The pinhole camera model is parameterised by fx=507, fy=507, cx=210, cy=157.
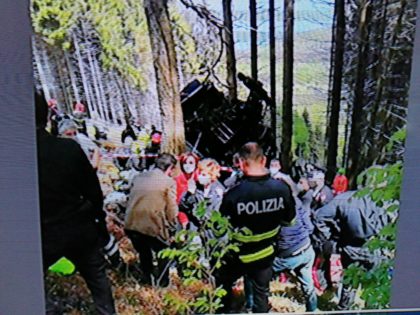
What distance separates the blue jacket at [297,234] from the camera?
2094mm

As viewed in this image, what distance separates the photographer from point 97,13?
1907 millimetres

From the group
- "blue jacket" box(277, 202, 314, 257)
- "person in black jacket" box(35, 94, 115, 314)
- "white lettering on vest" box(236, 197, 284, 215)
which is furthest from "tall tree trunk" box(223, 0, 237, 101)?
"person in black jacket" box(35, 94, 115, 314)

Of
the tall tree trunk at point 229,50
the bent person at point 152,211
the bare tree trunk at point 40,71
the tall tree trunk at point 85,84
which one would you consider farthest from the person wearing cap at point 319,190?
the bare tree trunk at point 40,71

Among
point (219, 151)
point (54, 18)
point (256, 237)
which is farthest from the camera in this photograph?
point (256, 237)

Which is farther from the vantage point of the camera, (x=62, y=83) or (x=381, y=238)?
(x=381, y=238)

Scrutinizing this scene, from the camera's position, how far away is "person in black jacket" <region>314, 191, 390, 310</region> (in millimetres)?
2088

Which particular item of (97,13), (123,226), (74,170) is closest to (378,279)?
(123,226)

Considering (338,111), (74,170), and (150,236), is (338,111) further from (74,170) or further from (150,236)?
(74,170)

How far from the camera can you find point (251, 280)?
217 centimetres

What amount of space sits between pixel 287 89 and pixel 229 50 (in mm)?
276

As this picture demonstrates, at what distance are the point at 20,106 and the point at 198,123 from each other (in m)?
0.68

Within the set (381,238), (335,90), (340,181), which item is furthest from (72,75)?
(381,238)

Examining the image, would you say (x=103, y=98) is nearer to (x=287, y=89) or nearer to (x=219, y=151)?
(x=219, y=151)

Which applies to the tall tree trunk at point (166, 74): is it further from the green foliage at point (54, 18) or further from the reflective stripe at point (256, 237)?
the reflective stripe at point (256, 237)
